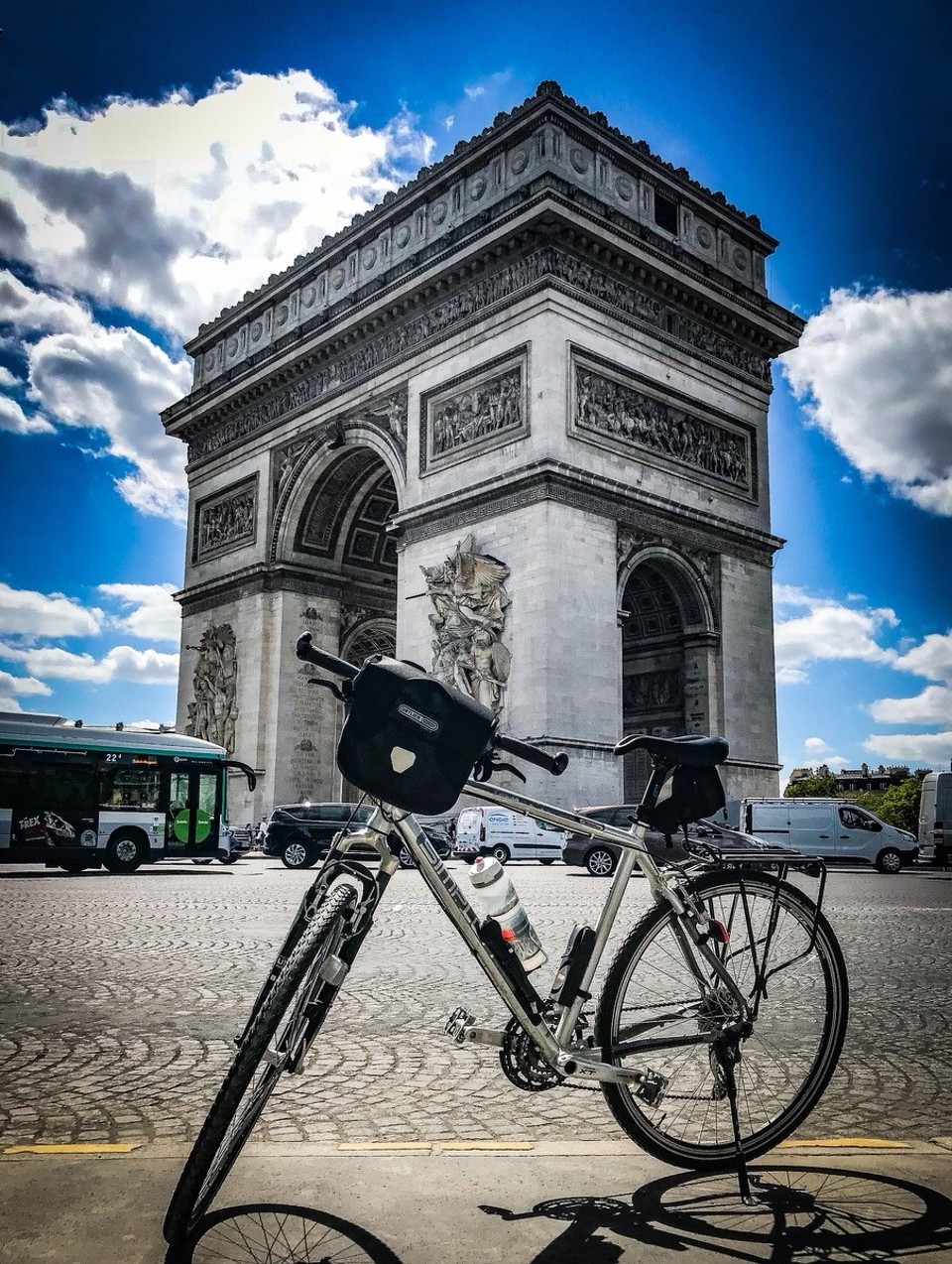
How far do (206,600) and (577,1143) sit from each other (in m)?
34.9

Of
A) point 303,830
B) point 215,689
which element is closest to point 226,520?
point 215,689

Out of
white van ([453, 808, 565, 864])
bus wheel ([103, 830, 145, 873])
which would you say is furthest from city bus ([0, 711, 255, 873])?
white van ([453, 808, 565, 864])

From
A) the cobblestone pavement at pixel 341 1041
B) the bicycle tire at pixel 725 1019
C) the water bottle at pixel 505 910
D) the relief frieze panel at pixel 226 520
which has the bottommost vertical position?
the cobblestone pavement at pixel 341 1041

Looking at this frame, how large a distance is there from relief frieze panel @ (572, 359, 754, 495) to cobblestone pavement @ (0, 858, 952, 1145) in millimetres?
18347

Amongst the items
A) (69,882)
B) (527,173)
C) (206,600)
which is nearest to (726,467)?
(527,173)

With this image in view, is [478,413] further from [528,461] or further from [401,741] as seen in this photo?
[401,741]

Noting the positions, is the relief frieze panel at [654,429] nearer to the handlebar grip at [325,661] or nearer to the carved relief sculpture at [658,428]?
the carved relief sculpture at [658,428]

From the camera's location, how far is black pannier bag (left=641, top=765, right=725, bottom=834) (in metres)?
3.13

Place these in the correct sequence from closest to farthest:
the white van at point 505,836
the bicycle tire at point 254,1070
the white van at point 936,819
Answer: the bicycle tire at point 254,1070 < the white van at point 505,836 < the white van at point 936,819

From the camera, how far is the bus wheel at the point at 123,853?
64.5ft

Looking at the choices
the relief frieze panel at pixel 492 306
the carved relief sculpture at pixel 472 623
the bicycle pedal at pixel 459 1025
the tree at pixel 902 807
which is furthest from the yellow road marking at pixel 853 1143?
the tree at pixel 902 807

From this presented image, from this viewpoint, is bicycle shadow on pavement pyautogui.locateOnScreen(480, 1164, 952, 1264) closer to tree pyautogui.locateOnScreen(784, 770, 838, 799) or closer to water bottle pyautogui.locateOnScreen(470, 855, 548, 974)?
water bottle pyautogui.locateOnScreen(470, 855, 548, 974)

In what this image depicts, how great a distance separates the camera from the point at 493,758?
2.89 m

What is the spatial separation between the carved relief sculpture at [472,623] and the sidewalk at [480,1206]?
21.8 m
